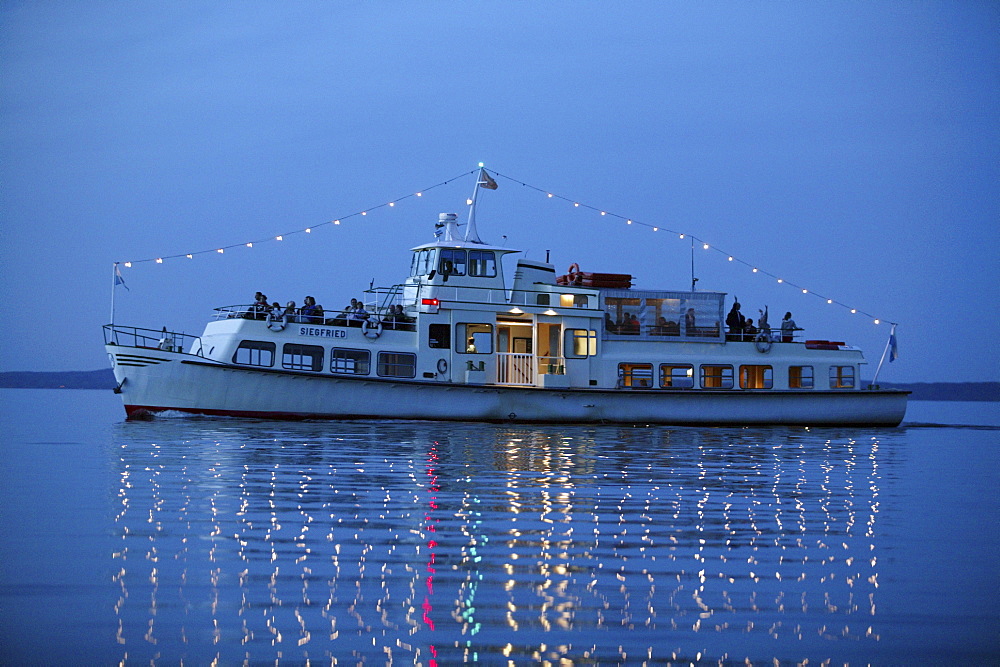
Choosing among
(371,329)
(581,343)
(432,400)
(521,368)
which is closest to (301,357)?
(371,329)

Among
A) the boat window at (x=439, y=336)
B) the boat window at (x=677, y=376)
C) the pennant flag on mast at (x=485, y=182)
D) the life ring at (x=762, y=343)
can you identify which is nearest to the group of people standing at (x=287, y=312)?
the boat window at (x=439, y=336)

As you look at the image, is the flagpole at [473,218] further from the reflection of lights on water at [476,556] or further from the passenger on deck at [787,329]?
the reflection of lights on water at [476,556]

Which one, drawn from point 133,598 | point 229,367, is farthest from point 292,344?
point 133,598

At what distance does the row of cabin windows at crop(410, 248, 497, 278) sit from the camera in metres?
33.3

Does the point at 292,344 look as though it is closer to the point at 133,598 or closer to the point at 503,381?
the point at 503,381

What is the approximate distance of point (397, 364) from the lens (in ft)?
104

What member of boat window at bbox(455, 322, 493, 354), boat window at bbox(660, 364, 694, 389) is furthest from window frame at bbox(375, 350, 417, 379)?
boat window at bbox(660, 364, 694, 389)

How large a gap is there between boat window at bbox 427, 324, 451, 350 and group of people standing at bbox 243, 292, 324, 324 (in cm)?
332

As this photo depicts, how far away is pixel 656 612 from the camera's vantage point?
7.21 metres

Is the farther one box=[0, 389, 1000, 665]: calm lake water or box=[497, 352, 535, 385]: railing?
box=[497, 352, 535, 385]: railing

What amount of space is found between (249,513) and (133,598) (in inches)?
164

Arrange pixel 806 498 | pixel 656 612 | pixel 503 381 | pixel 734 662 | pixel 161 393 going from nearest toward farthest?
1. pixel 734 662
2. pixel 656 612
3. pixel 806 498
4. pixel 161 393
5. pixel 503 381

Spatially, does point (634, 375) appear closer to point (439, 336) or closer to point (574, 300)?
point (574, 300)

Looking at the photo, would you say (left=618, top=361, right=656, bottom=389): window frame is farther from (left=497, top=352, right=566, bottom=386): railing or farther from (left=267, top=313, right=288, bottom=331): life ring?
(left=267, top=313, right=288, bottom=331): life ring
